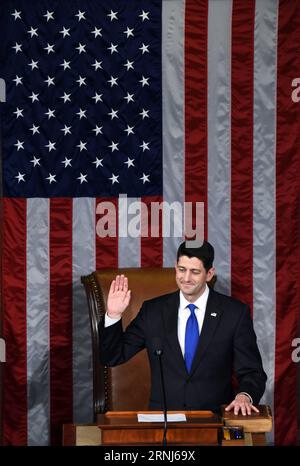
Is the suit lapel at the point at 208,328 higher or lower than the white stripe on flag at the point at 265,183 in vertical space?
lower

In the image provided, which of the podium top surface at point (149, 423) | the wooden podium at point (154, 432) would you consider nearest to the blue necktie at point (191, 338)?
the podium top surface at point (149, 423)

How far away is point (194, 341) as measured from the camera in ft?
14.6

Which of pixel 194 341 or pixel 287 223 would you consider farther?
pixel 287 223

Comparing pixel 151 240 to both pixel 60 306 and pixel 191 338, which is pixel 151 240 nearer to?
pixel 60 306

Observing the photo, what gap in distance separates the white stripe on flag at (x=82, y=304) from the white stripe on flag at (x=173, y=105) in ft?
1.59

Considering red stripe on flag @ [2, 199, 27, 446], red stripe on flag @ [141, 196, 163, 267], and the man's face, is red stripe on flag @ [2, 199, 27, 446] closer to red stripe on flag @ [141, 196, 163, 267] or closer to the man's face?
red stripe on flag @ [141, 196, 163, 267]

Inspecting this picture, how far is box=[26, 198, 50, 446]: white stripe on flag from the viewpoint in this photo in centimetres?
573

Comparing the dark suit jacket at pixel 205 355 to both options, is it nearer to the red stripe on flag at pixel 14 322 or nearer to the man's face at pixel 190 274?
the man's face at pixel 190 274

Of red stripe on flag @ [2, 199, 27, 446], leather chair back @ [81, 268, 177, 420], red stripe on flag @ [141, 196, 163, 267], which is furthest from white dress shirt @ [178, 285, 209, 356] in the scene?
red stripe on flag @ [2, 199, 27, 446]

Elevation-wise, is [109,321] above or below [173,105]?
below

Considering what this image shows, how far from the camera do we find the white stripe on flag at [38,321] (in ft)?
18.8

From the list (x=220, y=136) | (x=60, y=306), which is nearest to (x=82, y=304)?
(x=60, y=306)

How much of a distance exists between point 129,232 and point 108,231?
5.3 inches
